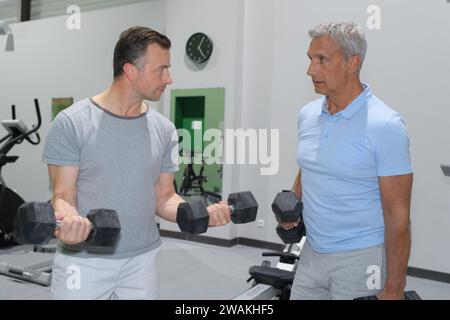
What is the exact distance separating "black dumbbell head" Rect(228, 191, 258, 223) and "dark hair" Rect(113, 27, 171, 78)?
1.84 ft

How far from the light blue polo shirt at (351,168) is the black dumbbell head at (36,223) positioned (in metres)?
0.90

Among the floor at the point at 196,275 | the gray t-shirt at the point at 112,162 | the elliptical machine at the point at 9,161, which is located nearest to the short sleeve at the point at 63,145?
the gray t-shirt at the point at 112,162

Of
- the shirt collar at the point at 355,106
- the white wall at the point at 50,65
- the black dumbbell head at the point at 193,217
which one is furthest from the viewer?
the white wall at the point at 50,65

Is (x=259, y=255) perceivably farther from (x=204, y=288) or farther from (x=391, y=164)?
(x=391, y=164)

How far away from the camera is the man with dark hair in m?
1.38

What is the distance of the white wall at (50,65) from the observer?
5.86 metres

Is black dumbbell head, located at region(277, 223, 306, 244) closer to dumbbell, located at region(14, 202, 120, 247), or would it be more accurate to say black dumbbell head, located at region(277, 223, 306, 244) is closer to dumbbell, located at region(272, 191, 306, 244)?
dumbbell, located at region(272, 191, 306, 244)

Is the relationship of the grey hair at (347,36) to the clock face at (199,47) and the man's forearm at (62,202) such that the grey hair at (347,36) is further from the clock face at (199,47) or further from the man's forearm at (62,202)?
the clock face at (199,47)

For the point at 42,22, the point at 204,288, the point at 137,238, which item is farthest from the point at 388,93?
the point at 42,22

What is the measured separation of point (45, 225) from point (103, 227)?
5.5 inches

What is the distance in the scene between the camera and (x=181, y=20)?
5219mm

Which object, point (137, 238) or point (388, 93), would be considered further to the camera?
point (388, 93)
